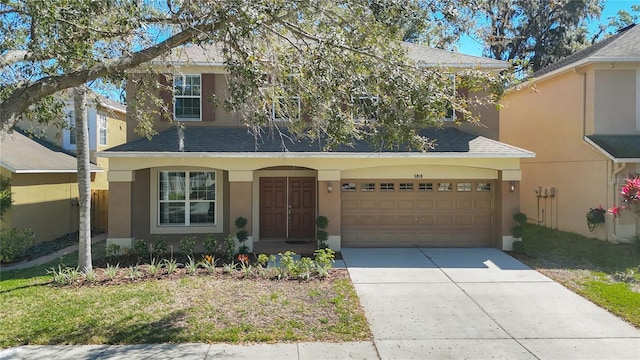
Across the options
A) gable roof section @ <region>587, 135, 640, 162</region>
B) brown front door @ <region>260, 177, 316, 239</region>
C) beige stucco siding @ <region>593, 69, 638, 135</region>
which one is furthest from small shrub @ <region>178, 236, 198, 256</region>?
Answer: beige stucco siding @ <region>593, 69, 638, 135</region>

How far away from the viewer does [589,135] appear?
13.3 meters

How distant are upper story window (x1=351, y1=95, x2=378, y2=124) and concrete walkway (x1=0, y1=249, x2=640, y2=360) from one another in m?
3.35

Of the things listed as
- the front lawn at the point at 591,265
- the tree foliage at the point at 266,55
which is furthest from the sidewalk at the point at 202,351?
the front lawn at the point at 591,265

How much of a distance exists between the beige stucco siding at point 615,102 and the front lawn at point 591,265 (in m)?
3.55

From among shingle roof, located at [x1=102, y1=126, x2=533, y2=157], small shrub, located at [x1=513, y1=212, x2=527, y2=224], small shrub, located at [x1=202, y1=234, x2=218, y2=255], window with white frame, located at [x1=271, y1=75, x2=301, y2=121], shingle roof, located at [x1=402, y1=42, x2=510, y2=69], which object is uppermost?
Answer: shingle roof, located at [x1=402, y1=42, x2=510, y2=69]

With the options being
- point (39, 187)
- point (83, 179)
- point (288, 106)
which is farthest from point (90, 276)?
point (39, 187)

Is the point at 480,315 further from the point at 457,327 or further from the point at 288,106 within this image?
the point at 288,106

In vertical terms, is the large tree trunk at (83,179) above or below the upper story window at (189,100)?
below

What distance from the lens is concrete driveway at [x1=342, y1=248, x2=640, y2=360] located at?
591 centimetres

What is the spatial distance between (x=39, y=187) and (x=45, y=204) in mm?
681

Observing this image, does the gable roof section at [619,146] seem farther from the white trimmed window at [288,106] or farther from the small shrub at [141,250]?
the small shrub at [141,250]

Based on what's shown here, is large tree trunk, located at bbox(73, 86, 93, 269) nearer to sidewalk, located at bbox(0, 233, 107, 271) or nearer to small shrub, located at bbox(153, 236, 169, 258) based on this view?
small shrub, located at bbox(153, 236, 169, 258)

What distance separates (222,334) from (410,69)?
5.14m

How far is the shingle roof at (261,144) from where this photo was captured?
39.6ft
